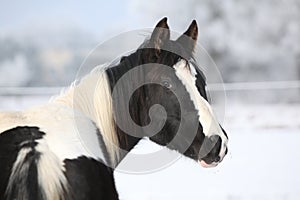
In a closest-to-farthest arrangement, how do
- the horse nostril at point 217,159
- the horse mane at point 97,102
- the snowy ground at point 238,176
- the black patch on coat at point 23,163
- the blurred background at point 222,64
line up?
the black patch on coat at point 23,163 → the horse mane at point 97,102 → the horse nostril at point 217,159 → the snowy ground at point 238,176 → the blurred background at point 222,64

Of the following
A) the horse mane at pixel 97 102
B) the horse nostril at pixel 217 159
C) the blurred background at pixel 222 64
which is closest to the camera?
the horse mane at pixel 97 102

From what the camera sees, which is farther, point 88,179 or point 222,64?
point 222,64

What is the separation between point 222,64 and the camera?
42.3ft

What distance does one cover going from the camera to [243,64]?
13.0m

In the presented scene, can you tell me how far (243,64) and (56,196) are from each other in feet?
38.1

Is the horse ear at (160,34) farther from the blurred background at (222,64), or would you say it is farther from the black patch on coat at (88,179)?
the blurred background at (222,64)

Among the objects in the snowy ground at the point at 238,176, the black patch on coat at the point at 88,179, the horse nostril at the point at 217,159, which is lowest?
the snowy ground at the point at 238,176

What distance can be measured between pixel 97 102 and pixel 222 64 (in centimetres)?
1104

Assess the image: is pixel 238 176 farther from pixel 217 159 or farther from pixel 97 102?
pixel 97 102

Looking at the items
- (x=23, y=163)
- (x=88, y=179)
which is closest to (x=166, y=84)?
(x=88, y=179)

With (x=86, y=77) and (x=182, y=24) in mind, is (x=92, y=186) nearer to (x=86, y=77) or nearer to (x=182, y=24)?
(x=86, y=77)

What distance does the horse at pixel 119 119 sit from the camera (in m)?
1.74

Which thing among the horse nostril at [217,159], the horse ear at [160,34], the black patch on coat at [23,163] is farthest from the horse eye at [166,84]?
the black patch on coat at [23,163]

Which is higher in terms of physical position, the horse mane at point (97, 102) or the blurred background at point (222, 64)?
the horse mane at point (97, 102)
